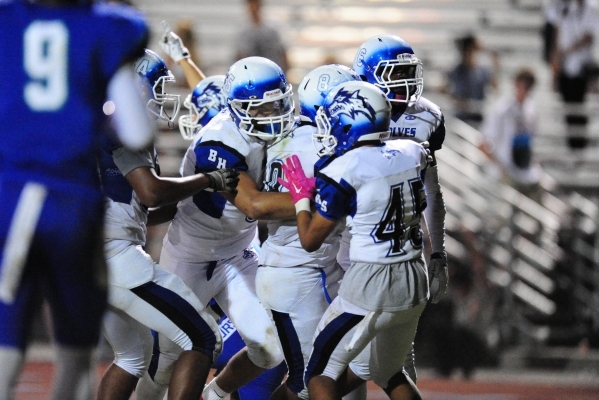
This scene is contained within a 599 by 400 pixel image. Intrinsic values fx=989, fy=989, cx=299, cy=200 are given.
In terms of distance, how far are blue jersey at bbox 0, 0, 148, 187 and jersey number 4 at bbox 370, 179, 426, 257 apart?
4.48 ft

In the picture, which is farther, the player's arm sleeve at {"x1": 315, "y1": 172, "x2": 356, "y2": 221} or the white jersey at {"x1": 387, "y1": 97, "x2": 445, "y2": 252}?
the white jersey at {"x1": 387, "y1": 97, "x2": 445, "y2": 252}

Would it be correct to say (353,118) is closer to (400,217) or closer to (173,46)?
(400,217)

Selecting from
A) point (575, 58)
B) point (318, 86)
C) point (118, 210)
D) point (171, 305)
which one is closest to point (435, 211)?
point (318, 86)

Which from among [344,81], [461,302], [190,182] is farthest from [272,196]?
[461,302]

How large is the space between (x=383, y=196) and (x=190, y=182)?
780mm

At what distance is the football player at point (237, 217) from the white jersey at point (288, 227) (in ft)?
0.24

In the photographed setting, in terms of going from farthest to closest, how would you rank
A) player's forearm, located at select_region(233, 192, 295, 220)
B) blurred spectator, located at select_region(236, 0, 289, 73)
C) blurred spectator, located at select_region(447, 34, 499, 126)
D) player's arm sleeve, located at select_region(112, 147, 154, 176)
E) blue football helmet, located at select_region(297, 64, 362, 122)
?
blurred spectator, located at select_region(447, 34, 499, 126), blurred spectator, located at select_region(236, 0, 289, 73), blue football helmet, located at select_region(297, 64, 362, 122), player's forearm, located at select_region(233, 192, 295, 220), player's arm sleeve, located at select_region(112, 147, 154, 176)

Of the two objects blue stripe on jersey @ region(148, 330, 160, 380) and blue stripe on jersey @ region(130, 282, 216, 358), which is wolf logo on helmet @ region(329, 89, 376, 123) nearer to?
blue stripe on jersey @ region(130, 282, 216, 358)

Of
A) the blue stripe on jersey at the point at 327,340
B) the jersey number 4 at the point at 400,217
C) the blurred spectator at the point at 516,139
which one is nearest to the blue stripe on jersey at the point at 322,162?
the jersey number 4 at the point at 400,217

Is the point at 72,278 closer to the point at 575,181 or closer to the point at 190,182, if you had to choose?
the point at 190,182

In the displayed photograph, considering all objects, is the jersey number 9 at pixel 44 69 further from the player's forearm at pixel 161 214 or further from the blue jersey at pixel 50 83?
the player's forearm at pixel 161 214

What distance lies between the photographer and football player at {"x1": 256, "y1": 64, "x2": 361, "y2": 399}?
431cm

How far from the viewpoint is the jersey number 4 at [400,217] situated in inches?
156

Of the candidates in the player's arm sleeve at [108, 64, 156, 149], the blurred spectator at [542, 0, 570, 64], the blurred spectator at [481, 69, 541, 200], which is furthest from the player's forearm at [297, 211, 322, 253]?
the blurred spectator at [542, 0, 570, 64]
